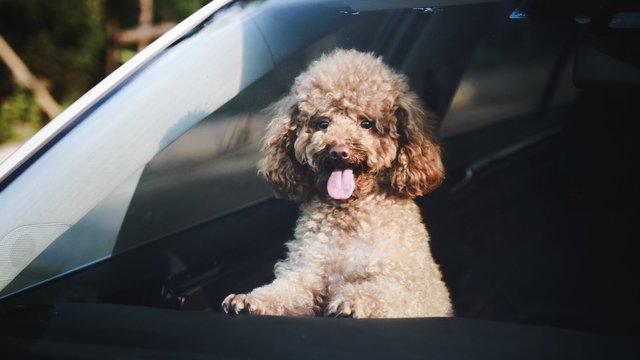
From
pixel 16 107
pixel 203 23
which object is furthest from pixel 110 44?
pixel 203 23

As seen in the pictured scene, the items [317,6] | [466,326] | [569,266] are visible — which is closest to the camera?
[466,326]

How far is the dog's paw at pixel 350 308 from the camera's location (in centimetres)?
155

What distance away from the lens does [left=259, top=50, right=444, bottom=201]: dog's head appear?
1856 millimetres

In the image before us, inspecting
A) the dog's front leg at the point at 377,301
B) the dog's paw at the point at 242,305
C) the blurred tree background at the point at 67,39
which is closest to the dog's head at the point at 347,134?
the dog's front leg at the point at 377,301

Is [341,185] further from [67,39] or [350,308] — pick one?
[67,39]

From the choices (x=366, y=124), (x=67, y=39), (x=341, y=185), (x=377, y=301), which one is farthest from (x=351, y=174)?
(x=67, y=39)

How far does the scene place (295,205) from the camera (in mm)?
1892

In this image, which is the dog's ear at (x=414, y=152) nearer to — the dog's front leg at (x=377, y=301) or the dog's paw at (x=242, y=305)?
the dog's front leg at (x=377, y=301)

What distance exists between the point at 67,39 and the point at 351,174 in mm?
6408

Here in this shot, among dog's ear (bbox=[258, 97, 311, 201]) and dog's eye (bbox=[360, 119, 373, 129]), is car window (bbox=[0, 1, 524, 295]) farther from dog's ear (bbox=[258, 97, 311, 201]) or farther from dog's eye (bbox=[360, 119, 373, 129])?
dog's eye (bbox=[360, 119, 373, 129])

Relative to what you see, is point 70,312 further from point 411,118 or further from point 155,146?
point 411,118

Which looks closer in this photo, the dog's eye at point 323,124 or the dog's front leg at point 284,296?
the dog's front leg at point 284,296

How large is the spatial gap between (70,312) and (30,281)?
21cm

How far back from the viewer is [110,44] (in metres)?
7.54
